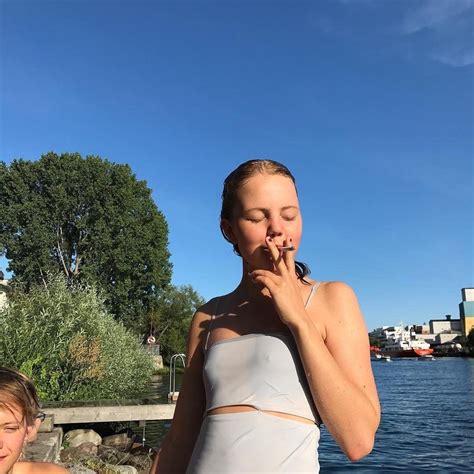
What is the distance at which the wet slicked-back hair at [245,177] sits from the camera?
5.65 feet

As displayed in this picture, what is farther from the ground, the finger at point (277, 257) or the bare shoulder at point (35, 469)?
the finger at point (277, 257)

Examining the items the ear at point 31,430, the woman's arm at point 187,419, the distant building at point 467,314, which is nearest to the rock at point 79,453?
the ear at point 31,430

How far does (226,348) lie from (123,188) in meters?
37.4

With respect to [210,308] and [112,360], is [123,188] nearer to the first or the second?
[112,360]

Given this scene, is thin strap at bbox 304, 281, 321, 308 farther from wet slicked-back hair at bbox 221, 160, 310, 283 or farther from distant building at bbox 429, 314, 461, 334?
distant building at bbox 429, 314, 461, 334

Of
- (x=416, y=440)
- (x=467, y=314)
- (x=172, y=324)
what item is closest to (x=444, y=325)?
(x=467, y=314)

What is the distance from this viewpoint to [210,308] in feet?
6.10

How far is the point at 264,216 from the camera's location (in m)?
1.66

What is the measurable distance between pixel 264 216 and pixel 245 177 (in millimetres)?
159

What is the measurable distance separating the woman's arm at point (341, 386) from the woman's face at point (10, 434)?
1.25 metres

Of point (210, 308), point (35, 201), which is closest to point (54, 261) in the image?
point (35, 201)

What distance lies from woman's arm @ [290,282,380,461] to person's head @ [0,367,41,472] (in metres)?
1.24

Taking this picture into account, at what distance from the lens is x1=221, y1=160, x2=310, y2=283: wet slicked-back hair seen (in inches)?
67.8

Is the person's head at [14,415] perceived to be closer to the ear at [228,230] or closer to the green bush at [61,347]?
the ear at [228,230]
